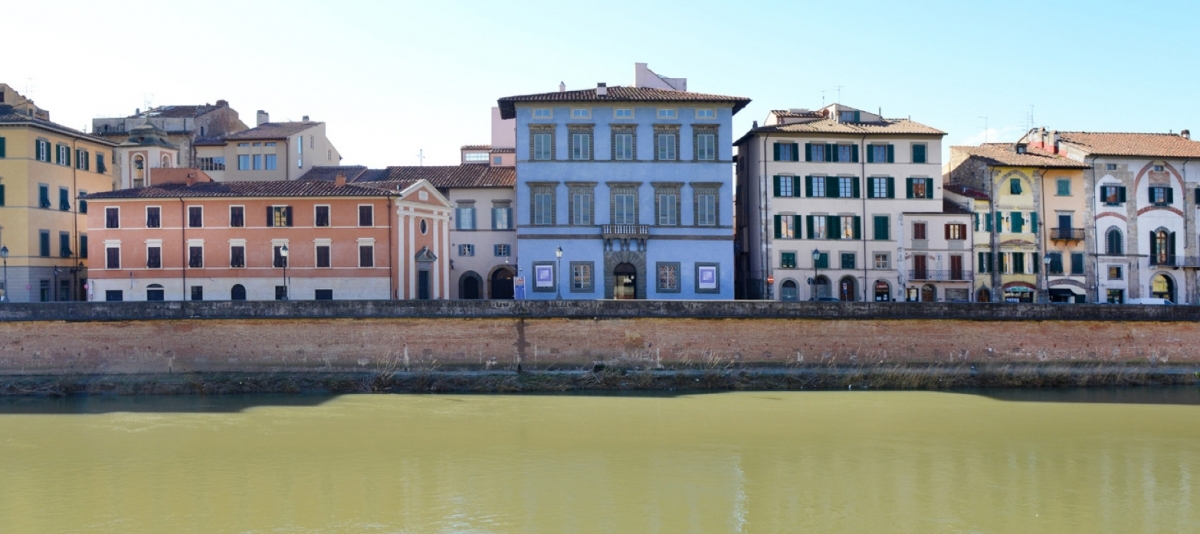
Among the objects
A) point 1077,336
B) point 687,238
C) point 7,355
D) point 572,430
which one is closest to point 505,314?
point 572,430

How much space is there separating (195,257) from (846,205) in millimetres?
25838

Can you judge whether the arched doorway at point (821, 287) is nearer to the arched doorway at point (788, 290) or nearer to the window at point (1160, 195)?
the arched doorway at point (788, 290)

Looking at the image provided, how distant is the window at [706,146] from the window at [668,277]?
14.4 ft

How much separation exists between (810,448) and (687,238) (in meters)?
17.1

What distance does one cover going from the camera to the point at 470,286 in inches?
1560

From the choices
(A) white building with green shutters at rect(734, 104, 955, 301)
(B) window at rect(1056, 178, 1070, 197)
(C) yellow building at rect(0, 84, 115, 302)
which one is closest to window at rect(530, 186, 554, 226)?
(A) white building with green shutters at rect(734, 104, 955, 301)

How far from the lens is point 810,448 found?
20484mm

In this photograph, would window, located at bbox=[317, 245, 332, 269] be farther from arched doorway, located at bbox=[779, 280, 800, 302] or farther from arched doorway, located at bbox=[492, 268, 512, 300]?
arched doorway, located at bbox=[779, 280, 800, 302]

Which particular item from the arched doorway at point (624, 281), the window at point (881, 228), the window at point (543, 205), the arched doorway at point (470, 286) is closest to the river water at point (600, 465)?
the arched doorway at point (624, 281)

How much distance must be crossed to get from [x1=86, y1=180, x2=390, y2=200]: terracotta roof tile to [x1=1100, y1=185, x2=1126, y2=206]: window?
3058 cm

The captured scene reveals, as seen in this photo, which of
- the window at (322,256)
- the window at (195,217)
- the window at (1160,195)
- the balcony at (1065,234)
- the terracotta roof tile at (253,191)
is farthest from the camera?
the window at (1160,195)

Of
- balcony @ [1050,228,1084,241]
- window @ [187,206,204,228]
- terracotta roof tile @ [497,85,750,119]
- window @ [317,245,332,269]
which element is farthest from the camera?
balcony @ [1050,228,1084,241]

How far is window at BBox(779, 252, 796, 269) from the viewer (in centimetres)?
3872

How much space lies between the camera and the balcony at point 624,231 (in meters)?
36.3
